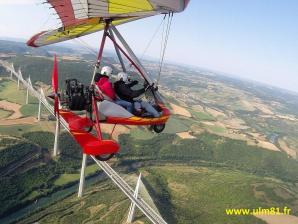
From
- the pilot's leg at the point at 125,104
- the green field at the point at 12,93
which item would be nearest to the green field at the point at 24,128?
the green field at the point at 12,93

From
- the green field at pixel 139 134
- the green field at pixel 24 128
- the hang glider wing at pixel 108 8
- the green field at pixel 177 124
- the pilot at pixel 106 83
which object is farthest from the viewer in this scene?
the green field at pixel 177 124

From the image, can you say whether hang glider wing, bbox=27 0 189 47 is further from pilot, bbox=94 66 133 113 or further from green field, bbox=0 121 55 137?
green field, bbox=0 121 55 137

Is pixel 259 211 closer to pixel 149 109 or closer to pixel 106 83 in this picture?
pixel 149 109

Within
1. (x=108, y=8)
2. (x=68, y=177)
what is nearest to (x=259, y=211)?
(x=68, y=177)

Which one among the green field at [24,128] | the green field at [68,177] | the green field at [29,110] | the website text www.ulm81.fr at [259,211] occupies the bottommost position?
the website text www.ulm81.fr at [259,211]

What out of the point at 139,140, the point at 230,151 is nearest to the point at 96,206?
the point at 139,140

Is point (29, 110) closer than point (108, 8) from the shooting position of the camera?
No

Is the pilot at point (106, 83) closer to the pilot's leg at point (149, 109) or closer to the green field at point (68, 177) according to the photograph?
the pilot's leg at point (149, 109)

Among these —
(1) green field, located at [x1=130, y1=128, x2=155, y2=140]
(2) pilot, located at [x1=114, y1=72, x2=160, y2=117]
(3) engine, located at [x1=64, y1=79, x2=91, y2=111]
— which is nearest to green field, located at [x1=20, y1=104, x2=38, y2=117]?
(1) green field, located at [x1=130, y1=128, x2=155, y2=140]

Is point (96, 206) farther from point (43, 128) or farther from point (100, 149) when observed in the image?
point (100, 149)

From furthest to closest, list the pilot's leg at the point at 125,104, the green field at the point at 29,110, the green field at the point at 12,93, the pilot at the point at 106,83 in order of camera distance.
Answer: the green field at the point at 12,93 → the green field at the point at 29,110 → the pilot's leg at the point at 125,104 → the pilot at the point at 106,83

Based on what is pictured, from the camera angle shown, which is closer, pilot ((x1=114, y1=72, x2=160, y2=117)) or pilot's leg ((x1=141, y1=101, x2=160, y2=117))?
pilot ((x1=114, y1=72, x2=160, y2=117))
